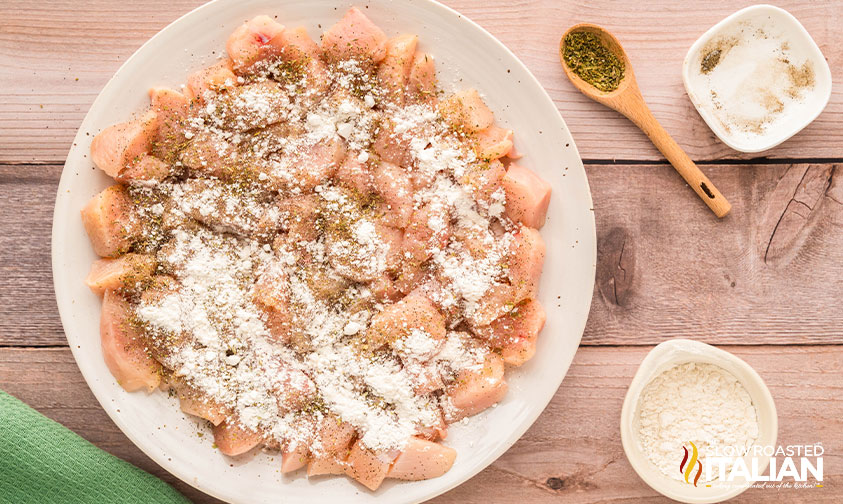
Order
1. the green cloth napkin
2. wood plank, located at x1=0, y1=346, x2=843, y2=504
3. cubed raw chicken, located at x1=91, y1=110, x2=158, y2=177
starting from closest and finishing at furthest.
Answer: cubed raw chicken, located at x1=91, y1=110, x2=158, y2=177 < the green cloth napkin < wood plank, located at x1=0, y1=346, x2=843, y2=504

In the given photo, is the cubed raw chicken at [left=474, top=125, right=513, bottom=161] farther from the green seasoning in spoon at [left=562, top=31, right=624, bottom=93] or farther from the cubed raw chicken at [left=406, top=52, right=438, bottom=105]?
the green seasoning in spoon at [left=562, top=31, right=624, bottom=93]

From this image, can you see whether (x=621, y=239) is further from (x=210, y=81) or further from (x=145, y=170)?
(x=145, y=170)

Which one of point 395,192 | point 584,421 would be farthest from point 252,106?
point 584,421

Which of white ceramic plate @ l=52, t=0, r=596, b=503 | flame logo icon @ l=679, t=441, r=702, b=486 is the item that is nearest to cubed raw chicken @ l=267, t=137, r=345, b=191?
white ceramic plate @ l=52, t=0, r=596, b=503

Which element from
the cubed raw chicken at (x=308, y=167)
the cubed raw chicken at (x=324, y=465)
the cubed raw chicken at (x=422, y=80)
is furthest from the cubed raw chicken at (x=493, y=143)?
the cubed raw chicken at (x=324, y=465)

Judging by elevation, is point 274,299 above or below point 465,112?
below

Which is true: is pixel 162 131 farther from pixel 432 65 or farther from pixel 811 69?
pixel 811 69
